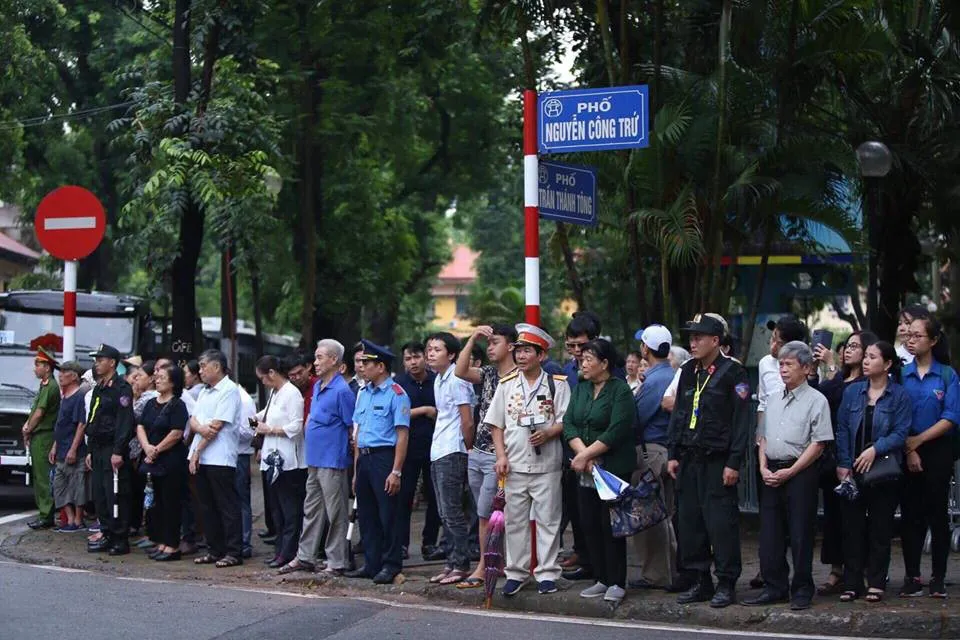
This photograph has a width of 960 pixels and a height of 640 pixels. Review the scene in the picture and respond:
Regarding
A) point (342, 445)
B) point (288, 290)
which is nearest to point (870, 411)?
point (342, 445)

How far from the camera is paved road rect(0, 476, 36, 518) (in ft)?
58.6

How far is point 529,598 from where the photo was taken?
10281 millimetres

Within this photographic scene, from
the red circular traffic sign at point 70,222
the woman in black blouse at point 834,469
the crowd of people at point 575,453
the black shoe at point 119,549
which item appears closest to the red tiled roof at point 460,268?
the red circular traffic sign at point 70,222

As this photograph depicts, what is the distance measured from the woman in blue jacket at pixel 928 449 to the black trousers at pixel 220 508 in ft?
18.8

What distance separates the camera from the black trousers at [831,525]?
10.3m

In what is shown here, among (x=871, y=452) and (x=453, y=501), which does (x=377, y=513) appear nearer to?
(x=453, y=501)

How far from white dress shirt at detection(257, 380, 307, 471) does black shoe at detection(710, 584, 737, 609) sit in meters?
3.92

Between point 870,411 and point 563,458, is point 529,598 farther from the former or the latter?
point 870,411

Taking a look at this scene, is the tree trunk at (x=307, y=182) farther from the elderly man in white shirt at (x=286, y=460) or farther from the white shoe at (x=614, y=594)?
the white shoe at (x=614, y=594)

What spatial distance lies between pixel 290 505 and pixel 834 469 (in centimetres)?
468

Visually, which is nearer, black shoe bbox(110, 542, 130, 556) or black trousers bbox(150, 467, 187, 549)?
→ black trousers bbox(150, 467, 187, 549)

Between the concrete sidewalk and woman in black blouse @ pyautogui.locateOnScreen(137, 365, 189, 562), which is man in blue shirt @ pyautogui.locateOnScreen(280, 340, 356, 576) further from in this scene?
woman in black blouse @ pyautogui.locateOnScreen(137, 365, 189, 562)

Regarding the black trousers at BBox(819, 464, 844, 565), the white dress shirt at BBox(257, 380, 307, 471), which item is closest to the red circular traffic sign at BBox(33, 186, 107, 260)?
the white dress shirt at BBox(257, 380, 307, 471)

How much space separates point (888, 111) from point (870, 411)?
8105 millimetres
